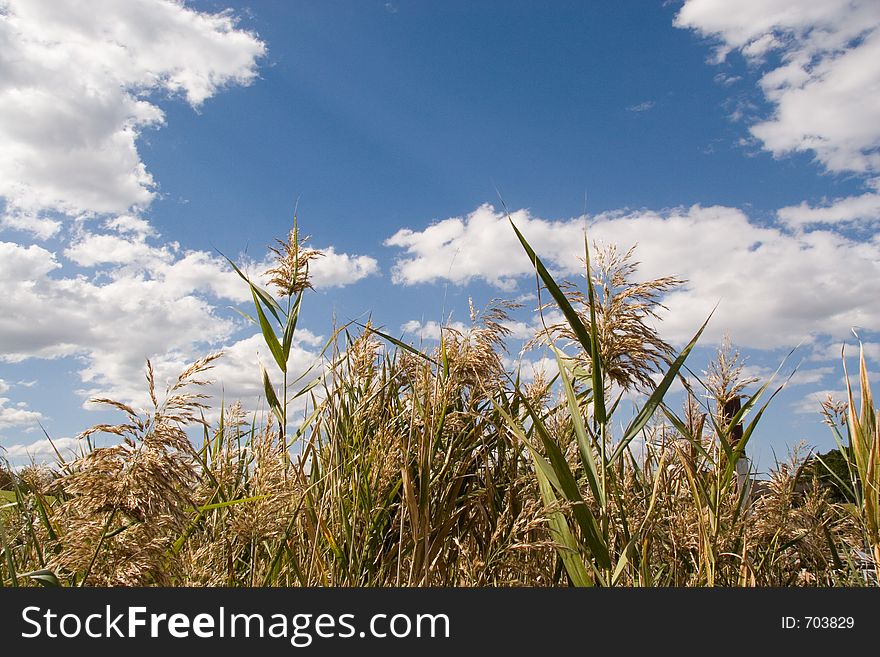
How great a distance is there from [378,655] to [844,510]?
254 cm

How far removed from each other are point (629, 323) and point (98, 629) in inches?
82.3

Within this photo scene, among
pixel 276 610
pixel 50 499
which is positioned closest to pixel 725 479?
pixel 276 610

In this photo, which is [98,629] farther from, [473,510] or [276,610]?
[473,510]

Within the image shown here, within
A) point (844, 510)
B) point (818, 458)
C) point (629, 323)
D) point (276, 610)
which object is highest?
point (629, 323)

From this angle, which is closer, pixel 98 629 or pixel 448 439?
pixel 98 629

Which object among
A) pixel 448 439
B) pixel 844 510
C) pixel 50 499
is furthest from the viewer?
pixel 50 499

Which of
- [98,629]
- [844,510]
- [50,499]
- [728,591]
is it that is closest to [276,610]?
[98,629]

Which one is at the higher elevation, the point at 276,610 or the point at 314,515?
the point at 314,515

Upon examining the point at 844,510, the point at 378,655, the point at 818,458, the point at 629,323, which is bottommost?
the point at 378,655

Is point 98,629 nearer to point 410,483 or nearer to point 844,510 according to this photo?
point 410,483

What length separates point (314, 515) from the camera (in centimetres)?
279

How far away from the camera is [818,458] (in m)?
3.71

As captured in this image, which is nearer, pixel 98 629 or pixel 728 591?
pixel 98 629

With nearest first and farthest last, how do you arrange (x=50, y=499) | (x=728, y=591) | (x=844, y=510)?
(x=728, y=591) → (x=844, y=510) → (x=50, y=499)
